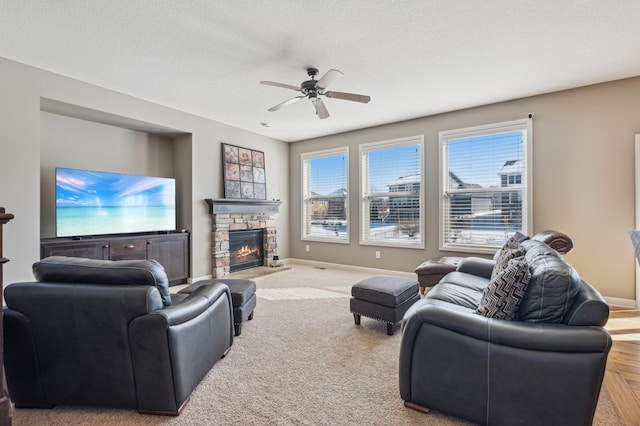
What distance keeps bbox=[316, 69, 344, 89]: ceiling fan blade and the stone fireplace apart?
112 inches

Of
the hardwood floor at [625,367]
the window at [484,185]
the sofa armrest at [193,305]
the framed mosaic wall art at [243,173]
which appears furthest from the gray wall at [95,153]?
the hardwood floor at [625,367]

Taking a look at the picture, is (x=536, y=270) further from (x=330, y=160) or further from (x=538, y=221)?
(x=330, y=160)

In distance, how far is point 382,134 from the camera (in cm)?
545

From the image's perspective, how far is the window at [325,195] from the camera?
6027 millimetres

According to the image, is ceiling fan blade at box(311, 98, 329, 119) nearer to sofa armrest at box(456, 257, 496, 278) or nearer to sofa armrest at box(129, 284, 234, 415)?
sofa armrest at box(456, 257, 496, 278)

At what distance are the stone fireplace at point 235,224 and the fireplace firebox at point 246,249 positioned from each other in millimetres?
60

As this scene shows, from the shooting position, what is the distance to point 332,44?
2.80 meters

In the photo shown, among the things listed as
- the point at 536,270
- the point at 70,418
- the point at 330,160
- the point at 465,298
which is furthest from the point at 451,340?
the point at 330,160

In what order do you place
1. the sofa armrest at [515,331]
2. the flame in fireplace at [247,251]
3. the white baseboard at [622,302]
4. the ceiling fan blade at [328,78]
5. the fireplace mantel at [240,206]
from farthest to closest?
the flame in fireplace at [247,251], the fireplace mantel at [240,206], the white baseboard at [622,302], the ceiling fan blade at [328,78], the sofa armrest at [515,331]

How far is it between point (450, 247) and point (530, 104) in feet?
7.29

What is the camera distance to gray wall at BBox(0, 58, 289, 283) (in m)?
3.11

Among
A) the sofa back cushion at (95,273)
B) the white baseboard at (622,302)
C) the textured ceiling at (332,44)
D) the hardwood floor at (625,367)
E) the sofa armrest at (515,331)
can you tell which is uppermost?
the textured ceiling at (332,44)

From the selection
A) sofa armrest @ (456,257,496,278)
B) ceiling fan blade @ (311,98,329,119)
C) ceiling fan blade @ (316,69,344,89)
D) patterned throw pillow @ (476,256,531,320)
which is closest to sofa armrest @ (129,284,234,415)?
patterned throw pillow @ (476,256,531,320)

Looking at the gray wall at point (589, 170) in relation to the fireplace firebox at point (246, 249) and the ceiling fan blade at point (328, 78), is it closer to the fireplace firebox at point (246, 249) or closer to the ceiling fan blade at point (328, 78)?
the ceiling fan blade at point (328, 78)
